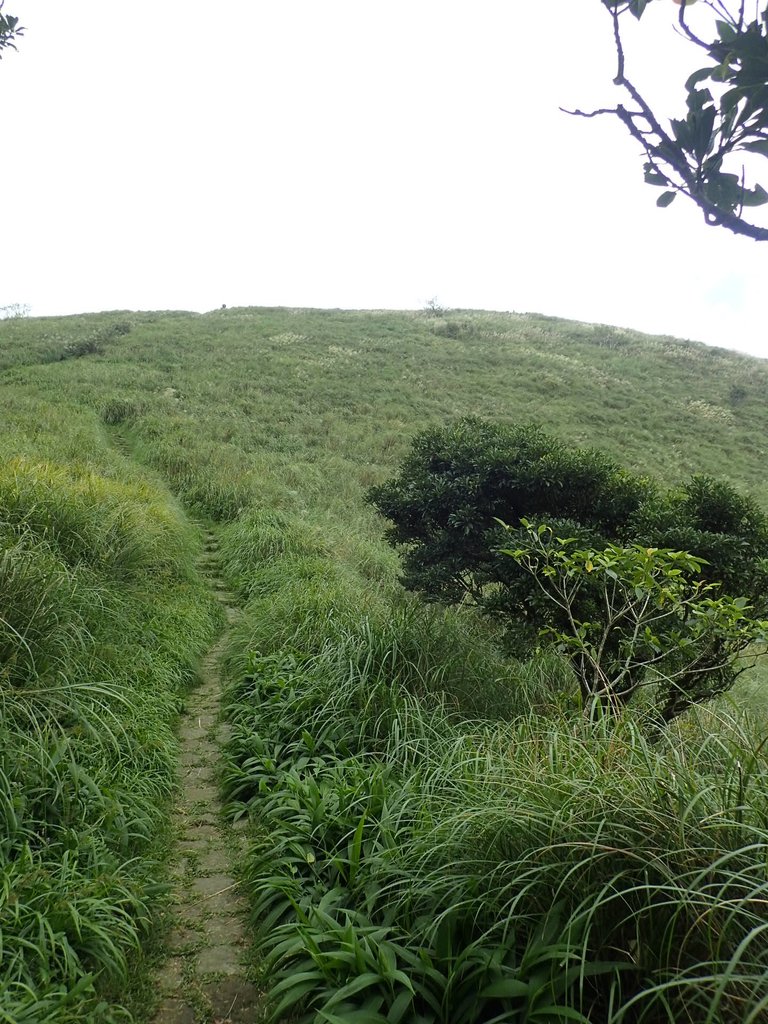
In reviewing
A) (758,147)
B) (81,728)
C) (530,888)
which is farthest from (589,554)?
(81,728)

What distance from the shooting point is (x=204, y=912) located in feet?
11.1

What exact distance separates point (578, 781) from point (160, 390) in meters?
22.2

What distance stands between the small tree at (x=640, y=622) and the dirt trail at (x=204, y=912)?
2.35m

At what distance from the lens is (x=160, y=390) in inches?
893

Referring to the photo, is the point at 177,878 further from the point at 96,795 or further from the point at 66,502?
the point at 66,502

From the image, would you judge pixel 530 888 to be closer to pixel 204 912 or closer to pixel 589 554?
pixel 204 912

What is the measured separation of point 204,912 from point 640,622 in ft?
10.4

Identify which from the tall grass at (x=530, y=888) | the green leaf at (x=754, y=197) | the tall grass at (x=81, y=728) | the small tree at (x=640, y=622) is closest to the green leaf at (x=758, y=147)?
the green leaf at (x=754, y=197)

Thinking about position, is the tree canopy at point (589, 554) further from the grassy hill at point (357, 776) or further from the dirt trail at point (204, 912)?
the dirt trail at point (204, 912)

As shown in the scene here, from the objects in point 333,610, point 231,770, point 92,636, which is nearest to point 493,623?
point 333,610

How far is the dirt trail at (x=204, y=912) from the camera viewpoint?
2.82m

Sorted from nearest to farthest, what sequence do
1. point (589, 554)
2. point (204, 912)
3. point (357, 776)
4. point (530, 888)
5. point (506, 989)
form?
1. point (506, 989)
2. point (530, 888)
3. point (204, 912)
4. point (357, 776)
5. point (589, 554)

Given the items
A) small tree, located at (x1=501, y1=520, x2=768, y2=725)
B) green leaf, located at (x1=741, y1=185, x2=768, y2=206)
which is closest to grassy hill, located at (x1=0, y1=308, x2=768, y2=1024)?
small tree, located at (x1=501, y1=520, x2=768, y2=725)

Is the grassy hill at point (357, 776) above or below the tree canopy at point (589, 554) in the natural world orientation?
below
